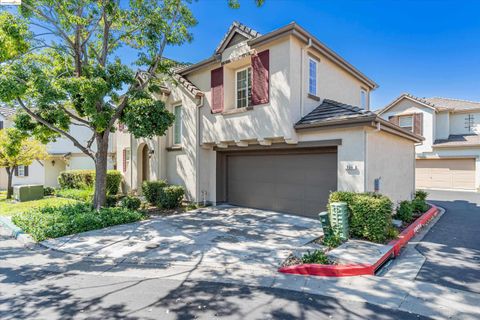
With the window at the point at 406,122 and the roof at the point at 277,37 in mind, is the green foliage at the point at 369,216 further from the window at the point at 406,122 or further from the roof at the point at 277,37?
the window at the point at 406,122

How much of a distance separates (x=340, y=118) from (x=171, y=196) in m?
7.74

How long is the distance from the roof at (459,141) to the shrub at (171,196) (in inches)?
801

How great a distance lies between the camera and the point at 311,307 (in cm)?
399

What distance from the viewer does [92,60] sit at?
432 inches

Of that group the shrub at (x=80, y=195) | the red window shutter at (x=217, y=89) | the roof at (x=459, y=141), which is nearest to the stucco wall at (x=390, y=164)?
the red window shutter at (x=217, y=89)

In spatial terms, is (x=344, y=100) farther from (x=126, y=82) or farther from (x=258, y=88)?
(x=126, y=82)

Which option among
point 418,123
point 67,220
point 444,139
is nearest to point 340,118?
point 67,220

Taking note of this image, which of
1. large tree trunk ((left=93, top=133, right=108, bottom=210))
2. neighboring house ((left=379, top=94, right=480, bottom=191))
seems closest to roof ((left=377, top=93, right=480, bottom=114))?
neighboring house ((left=379, top=94, right=480, bottom=191))

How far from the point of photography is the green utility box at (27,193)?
15122mm

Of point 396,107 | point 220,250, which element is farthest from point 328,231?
point 396,107

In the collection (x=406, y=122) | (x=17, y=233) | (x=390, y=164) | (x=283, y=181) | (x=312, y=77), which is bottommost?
(x=17, y=233)

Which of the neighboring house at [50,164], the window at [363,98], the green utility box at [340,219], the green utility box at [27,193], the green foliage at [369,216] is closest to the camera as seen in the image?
the green foliage at [369,216]

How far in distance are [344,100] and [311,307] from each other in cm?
1057

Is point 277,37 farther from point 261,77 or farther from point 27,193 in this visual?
point 27,193
